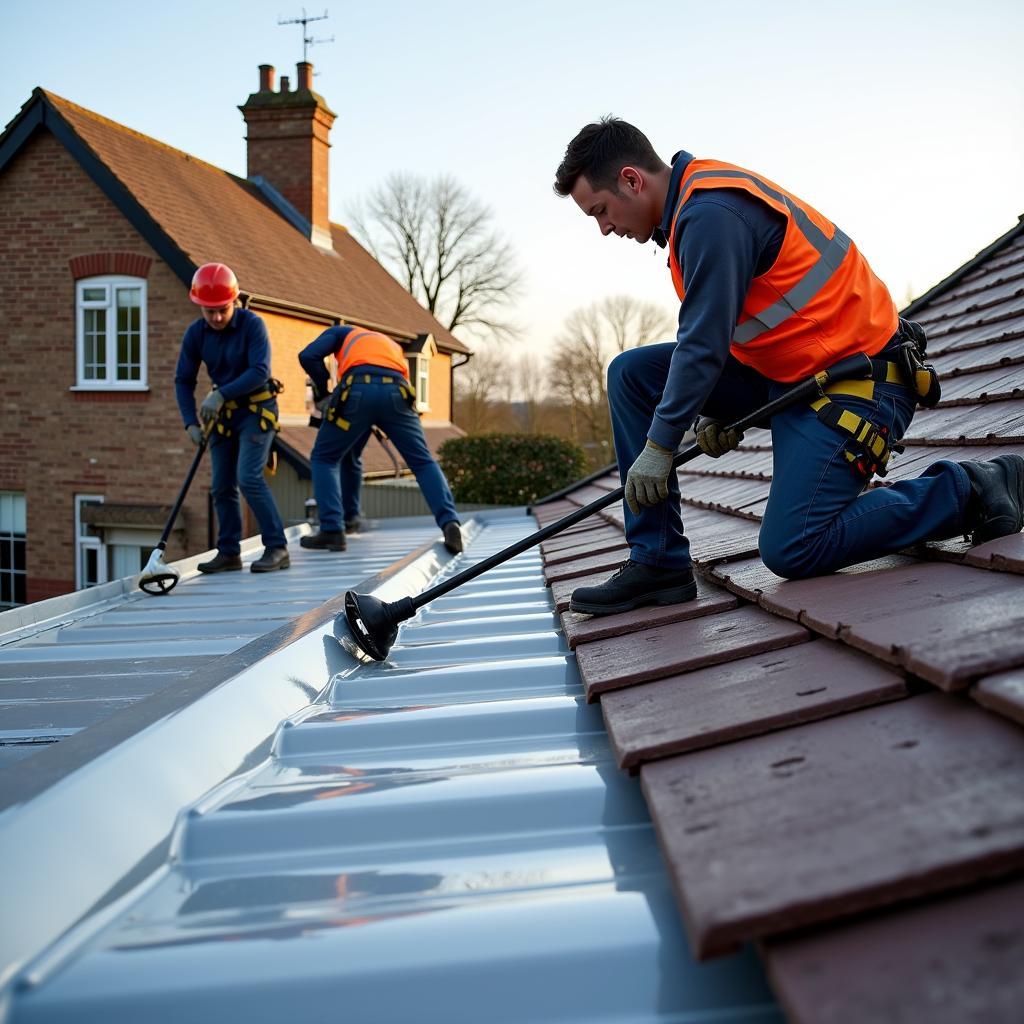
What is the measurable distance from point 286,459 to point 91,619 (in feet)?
38.3

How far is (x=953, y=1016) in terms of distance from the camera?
789 millimetres

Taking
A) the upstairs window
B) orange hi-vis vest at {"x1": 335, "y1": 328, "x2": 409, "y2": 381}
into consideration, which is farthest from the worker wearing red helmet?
the upstairs window

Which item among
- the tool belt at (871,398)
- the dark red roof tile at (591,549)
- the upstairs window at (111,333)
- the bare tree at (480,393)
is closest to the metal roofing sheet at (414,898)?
the tool belt at (871,398)

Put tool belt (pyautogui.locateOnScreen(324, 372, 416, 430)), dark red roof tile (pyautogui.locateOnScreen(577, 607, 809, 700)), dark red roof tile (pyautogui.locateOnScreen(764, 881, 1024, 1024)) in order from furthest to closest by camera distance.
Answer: tool belt (pyautogui.locateOnScreen(324, 372, 416, 430)) < dark red roof tile (pyautogui.locateOnScreen(577, 607, 809, 700)) < dark red roof tile (pyautogui.locateOnScreen(764, 881, 1024, 1024))

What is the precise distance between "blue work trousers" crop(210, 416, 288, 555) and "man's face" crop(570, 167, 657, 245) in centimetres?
367

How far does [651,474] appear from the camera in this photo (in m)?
2.44

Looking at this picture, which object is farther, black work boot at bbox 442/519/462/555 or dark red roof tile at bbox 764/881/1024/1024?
black work boot at bbox 442/519/462/555

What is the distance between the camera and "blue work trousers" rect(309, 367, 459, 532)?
6.09 metres

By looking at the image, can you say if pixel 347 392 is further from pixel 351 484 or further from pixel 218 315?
pixel 351 484

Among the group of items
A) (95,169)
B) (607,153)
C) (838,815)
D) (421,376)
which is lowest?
(838,815)

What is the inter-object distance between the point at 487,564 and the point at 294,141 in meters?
19.7

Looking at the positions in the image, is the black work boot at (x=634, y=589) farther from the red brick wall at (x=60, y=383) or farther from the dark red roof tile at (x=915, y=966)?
the red brick wall at (x=60, y=383)

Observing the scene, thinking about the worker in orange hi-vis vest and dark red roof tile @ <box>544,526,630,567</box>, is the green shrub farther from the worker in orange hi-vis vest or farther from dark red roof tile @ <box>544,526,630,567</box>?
the worker in orange hi-vis vest

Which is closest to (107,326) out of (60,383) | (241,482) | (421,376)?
(60,383)
